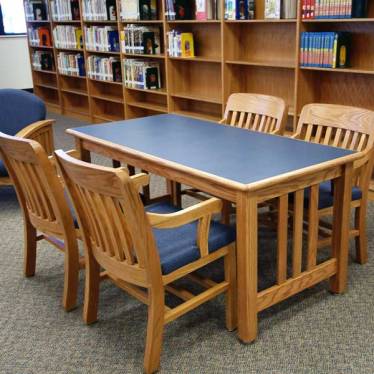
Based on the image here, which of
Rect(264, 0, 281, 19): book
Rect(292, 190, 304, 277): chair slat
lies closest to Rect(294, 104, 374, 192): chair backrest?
Rect(292, 190, 304, 277): chair slat

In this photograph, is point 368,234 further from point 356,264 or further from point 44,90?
point 44,90

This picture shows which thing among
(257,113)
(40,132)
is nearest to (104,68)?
(40,132)

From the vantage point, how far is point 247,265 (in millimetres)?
1904

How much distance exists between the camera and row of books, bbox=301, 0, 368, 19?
3.29 meters

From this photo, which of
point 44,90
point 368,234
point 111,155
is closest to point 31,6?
point 44,90

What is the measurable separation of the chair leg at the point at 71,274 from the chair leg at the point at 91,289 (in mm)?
136

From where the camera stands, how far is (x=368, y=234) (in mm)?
2975

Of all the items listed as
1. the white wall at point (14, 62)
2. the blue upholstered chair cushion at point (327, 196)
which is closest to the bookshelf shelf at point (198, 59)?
the blue upholstered chair cushion at point (327, 196)

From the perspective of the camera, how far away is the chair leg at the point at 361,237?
100 inches

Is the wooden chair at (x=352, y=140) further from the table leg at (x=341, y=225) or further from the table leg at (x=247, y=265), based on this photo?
the table leg at (x=247, y=265)

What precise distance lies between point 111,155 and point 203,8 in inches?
95.0

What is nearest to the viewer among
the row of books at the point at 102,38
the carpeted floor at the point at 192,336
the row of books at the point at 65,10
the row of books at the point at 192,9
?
the carpeted floor at the point at 192,336

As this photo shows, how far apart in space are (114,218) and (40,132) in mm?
2093

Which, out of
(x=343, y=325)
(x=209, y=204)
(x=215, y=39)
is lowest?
(x=343, y=325)
